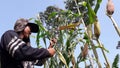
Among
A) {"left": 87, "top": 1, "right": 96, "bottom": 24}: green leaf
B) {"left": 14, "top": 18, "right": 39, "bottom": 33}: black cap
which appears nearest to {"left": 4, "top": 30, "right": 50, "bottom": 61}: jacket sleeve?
{"left": 14, "top": 18, "right": 39, "bottom": 33}: black cap

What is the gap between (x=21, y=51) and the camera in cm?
290

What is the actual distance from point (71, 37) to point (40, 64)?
0.57 m

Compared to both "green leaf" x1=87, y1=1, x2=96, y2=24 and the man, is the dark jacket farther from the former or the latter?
"green leaf" x1=87, y1=1, x2=96, y2=24

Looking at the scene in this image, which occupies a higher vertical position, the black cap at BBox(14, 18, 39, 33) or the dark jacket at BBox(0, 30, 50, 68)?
the black cap at BBox(14, 18, 39, 33)

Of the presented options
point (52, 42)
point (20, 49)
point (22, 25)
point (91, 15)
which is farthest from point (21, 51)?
point (91, 15)

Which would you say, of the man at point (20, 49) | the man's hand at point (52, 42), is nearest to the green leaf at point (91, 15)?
the man at point (20, 49)

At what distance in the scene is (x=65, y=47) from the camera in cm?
332

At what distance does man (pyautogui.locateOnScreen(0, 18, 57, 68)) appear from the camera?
9.57ft

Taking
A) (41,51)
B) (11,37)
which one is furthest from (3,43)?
(41,51)

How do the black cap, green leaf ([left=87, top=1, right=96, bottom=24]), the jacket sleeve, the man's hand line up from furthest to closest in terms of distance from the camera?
the man's hand → the black cap → the jacket sleeve → green leaf ([left=87, top=1, right=96, bottom=24])

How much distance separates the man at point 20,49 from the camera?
9.57 feet

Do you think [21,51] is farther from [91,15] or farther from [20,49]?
[91,15]

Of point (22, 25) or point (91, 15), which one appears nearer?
point (91, 15)

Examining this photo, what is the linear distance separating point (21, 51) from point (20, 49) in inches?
0.9
